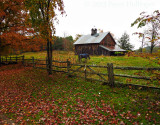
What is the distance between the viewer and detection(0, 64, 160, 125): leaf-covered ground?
4699 mm

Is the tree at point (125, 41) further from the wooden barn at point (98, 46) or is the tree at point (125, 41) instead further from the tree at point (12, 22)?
the tree at point (12, 22)

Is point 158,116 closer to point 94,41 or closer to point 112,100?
point 112,100

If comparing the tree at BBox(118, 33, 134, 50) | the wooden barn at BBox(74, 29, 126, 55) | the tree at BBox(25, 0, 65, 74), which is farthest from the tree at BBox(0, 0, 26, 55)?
the tree at BBox(118, 33, 134, 50)

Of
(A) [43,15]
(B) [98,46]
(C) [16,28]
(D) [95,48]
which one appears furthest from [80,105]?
(D) [95,48]

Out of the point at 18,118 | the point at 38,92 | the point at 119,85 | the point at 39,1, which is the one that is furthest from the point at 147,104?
the point at 39,1

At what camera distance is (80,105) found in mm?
5941

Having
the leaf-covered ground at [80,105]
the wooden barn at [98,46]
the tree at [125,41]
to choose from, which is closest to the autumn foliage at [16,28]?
the leaf-covered ground at [80,105]

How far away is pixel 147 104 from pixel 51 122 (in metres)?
4.47

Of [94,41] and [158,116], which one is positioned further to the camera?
[94,41]

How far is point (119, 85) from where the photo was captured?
729cm

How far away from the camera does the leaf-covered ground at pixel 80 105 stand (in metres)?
4.70

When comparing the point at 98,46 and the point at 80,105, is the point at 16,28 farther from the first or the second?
the point at 98,46

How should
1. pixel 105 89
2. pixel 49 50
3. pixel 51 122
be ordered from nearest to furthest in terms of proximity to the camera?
pixel 51 122 < pixel 105 89 < pixel 49 50

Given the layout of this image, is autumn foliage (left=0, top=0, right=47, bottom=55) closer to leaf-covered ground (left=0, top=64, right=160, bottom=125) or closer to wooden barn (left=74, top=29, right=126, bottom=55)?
leaf-covered ground (left=0, top=64, right=160, bottom=125)
